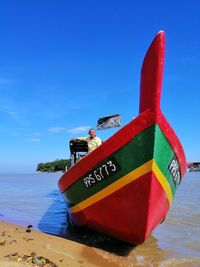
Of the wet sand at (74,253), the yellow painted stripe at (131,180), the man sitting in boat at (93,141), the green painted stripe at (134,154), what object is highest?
the man sitting in boat at (93,141)

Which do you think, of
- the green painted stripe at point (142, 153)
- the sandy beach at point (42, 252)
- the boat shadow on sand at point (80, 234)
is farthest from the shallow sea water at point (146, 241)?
the green painted stripe at point (142, 153)

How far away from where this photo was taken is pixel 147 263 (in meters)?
5.72

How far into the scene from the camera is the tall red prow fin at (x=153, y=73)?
5590 millimetres

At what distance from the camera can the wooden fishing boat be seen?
18.7 ft

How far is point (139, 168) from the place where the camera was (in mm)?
5789

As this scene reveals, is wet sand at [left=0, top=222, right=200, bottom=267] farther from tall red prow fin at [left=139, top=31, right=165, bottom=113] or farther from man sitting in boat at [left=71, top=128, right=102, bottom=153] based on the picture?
tall red prow fin at [left=139, top=31, right=165, bottom=113]

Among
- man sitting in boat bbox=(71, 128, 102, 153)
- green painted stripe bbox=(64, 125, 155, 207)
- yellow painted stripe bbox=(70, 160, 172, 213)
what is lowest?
yellow painted stripe bbox=(70, 160, 172, 213)

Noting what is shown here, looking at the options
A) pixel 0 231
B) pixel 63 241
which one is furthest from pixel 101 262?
pixel 0 231

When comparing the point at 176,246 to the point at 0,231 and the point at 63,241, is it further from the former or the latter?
the point at 0,231

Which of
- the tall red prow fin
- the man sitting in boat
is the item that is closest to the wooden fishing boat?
the tall red prow fin

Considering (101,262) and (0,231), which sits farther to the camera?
(0,231)

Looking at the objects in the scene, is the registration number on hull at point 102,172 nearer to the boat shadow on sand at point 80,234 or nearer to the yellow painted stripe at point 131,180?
the yellow painted stripe at point 131,180

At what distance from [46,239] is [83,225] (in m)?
0.91

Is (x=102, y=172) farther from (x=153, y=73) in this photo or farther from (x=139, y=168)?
(x=153, y=73)
